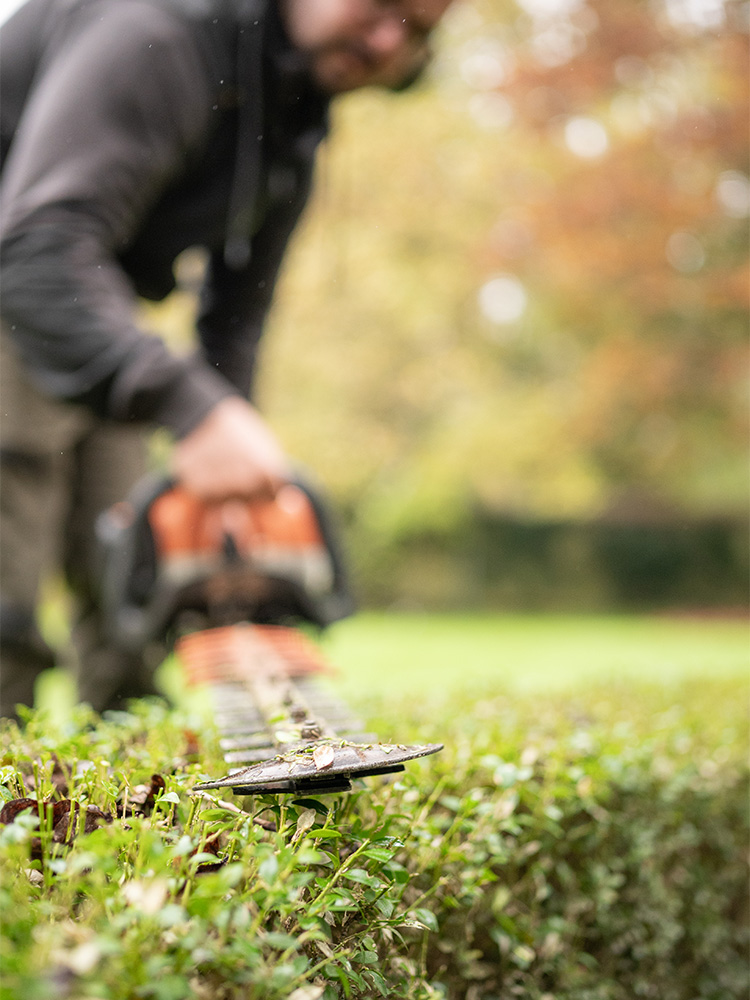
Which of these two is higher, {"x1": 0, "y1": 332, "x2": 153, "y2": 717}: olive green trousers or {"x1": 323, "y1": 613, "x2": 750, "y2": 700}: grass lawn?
{"x1": 0, "y1": 332, "x2": 153, "y2": 717}: olive green trousers

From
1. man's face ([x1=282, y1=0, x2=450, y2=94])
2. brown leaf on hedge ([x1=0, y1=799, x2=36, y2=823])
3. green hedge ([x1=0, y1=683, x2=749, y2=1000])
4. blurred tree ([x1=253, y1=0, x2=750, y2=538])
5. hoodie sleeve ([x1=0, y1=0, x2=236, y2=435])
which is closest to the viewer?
green hedge ([x1=0, y1=683, x2=749, y2=1000])

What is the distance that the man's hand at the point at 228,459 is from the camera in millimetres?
1758

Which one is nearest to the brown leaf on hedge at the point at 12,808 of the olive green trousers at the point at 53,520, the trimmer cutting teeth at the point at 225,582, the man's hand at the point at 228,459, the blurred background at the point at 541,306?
the trimmer cutting teeth at the point at 225,582

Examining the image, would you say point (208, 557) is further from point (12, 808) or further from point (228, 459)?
point (12, 808)

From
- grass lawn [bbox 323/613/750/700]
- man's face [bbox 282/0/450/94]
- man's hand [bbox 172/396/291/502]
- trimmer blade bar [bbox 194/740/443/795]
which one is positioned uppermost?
man's face [bbox 282/0/450/94]

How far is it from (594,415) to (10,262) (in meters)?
10.8

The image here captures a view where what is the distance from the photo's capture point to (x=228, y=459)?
5.78ft

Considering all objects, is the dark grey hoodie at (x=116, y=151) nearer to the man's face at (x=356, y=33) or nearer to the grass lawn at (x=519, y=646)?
the man's face at (x=356, y=33)

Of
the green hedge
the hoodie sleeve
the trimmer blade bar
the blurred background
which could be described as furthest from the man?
the blurred background

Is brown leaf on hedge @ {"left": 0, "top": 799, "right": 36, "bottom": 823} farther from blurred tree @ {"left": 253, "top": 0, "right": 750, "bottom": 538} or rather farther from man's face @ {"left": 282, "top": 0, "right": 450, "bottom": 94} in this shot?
blurred tree @ {"left": 253, "top": 0, "right": 750, "bottom": 538}

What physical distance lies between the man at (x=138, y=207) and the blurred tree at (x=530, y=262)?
19.8 ft

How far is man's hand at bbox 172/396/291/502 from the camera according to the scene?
69.2 inches

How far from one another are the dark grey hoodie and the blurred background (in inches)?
250

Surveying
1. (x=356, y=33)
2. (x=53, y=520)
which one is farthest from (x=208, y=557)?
(x=356, y=33)
